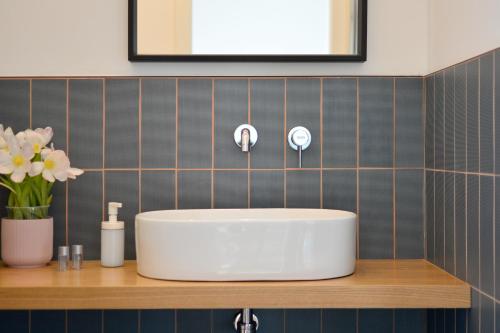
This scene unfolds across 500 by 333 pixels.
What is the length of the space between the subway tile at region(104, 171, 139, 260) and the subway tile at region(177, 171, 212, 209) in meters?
0.14

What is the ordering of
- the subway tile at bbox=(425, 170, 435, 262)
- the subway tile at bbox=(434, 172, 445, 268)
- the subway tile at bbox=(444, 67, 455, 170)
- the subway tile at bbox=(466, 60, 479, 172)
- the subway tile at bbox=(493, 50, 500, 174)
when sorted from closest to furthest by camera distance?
the subway tile at bbox=(493, 50, 500, 174), the subway tile at bbox=(466, 60, 479, 172), the subway tile at bbox=(444, 67, 455, 170), the subway tile at bbox=(434, 172, 445, 268), the subway tile at bbox=(425, 170, 435, 262)

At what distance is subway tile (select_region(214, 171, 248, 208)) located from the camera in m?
2.05

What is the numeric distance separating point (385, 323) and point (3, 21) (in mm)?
1501

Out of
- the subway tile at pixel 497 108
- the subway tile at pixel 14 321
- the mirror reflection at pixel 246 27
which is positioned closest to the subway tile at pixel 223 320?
the subway tile at pixel 14 321

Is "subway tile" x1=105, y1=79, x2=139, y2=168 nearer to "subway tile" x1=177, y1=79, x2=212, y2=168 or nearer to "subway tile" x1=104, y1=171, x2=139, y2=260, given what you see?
"subway tile" x1=104, y1=171, x2=139, y2=260

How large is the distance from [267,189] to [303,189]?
111 millimetres

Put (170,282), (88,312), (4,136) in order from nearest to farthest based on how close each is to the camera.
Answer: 1. (170,282)
2. (4,136)
3. (88,312)

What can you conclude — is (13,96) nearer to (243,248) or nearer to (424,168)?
(243,248)

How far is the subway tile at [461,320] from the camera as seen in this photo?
1689mm

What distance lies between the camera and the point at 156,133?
2.05 m

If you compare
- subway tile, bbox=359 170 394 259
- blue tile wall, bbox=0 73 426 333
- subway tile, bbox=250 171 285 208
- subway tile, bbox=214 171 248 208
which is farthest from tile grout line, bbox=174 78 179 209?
subway tile, bbox=359 170 394 259

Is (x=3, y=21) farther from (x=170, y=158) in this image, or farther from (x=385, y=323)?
(x=385, y=323)

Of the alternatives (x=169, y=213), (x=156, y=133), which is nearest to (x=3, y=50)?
(x=156, y=133)

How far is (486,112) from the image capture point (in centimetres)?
153
